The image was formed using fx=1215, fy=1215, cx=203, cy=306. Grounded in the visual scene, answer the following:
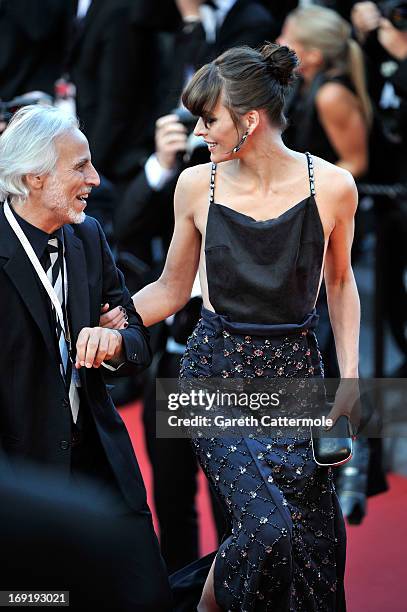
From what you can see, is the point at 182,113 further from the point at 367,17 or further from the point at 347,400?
the point at 367,17

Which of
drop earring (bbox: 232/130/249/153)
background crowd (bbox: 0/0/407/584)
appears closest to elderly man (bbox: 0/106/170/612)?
drop earring (bbox: 232/130/249/153)

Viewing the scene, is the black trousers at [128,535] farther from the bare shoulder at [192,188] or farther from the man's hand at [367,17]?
the man's hand at [367,17]

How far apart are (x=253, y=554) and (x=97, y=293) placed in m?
0.83

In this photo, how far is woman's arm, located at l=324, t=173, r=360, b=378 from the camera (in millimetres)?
3520

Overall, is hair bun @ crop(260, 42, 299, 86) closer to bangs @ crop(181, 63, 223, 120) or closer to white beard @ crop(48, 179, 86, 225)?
bangs @ crop(181, 63, 223, 120)

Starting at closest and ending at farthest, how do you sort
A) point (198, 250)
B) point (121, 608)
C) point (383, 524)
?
point (121, 608) < point (198, 250) < point (383, 524)

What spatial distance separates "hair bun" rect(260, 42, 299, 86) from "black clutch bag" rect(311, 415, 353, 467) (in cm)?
102

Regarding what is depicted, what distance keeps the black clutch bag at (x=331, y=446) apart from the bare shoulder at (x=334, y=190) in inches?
24.5

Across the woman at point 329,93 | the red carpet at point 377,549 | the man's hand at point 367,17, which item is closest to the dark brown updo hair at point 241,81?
the red carpet at point 377,549

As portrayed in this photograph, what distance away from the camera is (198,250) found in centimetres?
368

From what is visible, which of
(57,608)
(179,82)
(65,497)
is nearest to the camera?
(65,497)

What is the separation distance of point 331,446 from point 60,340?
2.69ft

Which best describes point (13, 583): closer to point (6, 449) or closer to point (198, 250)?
point (6, 449)

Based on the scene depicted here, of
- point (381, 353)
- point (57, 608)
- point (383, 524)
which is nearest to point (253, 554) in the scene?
point (57, 608)
